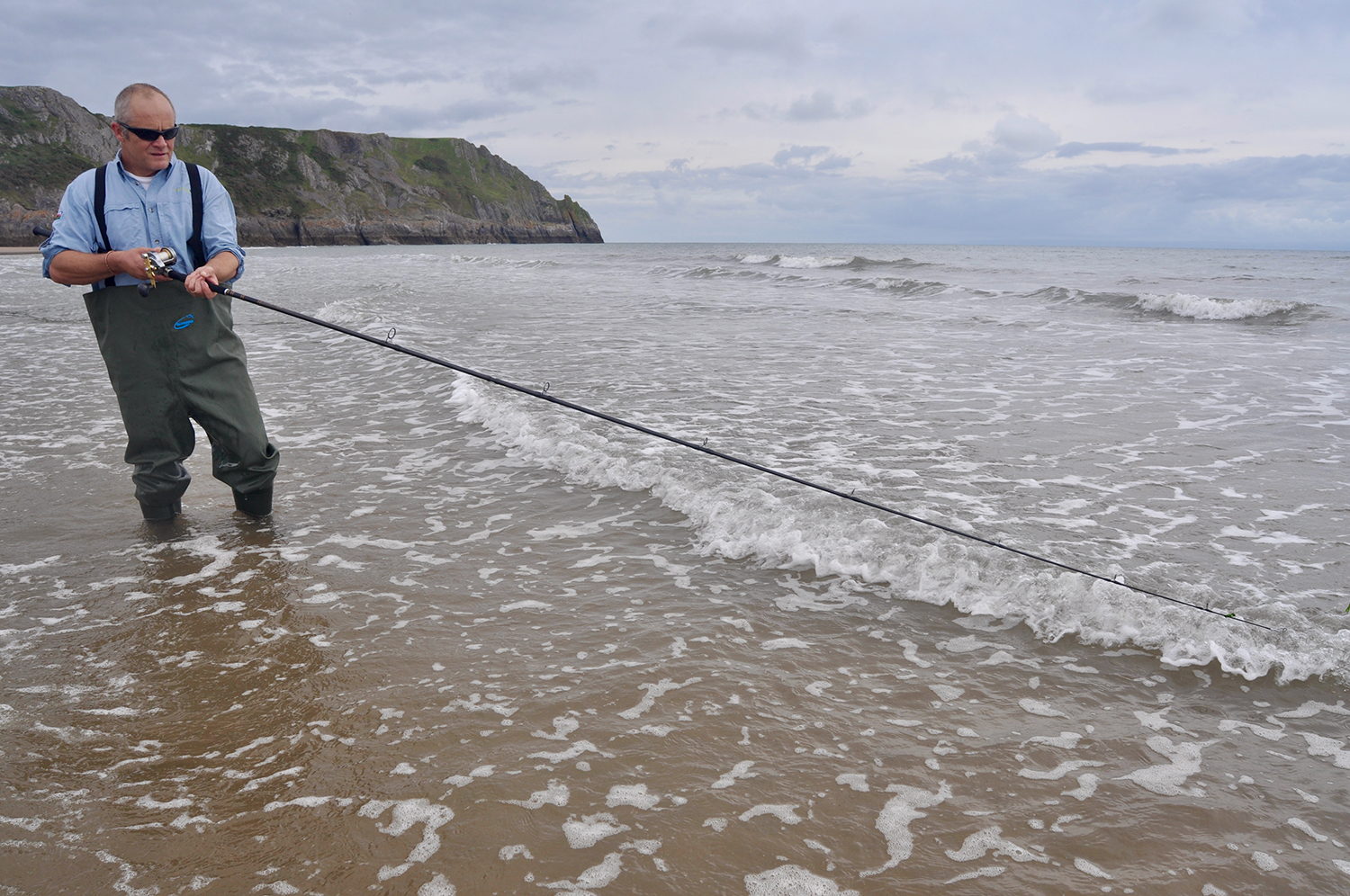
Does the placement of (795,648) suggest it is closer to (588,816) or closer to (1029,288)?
(588,816)

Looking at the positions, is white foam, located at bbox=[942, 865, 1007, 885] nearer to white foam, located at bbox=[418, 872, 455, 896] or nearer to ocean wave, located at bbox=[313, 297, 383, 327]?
white foam, located at bbox=[418, 872, 455, 896]

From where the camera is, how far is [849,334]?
1305 centimetres

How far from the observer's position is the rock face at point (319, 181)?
3076 inches

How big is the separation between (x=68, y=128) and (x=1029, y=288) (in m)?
104

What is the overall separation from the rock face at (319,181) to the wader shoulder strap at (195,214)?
3226 inches

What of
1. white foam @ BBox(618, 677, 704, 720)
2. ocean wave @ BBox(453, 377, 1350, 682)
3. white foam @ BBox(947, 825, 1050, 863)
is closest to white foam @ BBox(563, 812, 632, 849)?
white foam @ BBox(618, 677, 704, 720)

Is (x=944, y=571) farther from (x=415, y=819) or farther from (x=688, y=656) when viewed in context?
(x=415, y=819)

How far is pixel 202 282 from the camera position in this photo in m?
3.50

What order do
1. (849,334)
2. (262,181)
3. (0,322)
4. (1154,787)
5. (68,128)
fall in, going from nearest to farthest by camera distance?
(1154,787)
(849,334)
(0,322)
(68,128)
(262,181)

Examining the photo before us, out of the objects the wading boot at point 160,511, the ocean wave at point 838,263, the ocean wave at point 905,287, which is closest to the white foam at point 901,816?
the wading boot at point 160,511

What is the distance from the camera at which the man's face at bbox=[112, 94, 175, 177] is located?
3.43 m

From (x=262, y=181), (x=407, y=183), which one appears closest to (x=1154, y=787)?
(x=262, y=181)

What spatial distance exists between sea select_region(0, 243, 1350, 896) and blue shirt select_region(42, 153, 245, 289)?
1183 millimetres

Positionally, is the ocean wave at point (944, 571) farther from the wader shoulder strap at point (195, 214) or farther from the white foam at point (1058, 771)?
the wader shoulder strap at point (195, 214)
